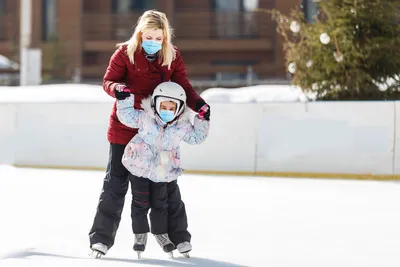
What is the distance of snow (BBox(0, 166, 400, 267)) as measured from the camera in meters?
4.87

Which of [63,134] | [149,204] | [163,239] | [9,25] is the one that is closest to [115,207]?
[149,204]

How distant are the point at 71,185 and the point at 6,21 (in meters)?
18.1

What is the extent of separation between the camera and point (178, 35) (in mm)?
25469

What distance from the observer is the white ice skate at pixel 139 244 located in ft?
15.7

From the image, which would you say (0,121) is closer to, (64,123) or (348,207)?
(64,123)

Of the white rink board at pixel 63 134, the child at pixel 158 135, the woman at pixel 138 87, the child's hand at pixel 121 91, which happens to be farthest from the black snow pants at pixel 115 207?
the white rink board at pixel 63 134

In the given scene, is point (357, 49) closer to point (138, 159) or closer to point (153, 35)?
point (153, 35)

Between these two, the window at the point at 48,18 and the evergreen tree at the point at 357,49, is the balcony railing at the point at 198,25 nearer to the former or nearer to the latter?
the window at the point at 48,18

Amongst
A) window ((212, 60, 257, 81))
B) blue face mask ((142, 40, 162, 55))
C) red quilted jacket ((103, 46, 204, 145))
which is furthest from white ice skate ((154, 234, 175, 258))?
window ((212, 60, 257, 81))

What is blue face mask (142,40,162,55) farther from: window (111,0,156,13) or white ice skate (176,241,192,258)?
window (111,0,156,13)

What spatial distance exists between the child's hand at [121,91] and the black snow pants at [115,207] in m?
0.40

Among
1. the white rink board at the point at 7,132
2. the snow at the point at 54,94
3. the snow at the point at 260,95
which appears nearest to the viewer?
the white rink board at the point at 7,132

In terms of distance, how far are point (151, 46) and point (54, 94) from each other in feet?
29.7

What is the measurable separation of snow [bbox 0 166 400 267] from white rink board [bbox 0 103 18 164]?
2209 mm
